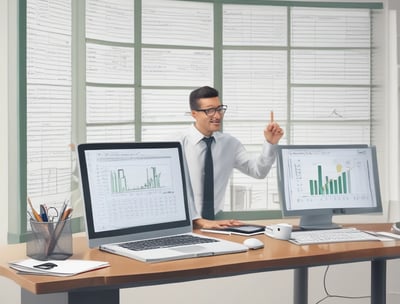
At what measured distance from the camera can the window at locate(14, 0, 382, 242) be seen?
149 inches

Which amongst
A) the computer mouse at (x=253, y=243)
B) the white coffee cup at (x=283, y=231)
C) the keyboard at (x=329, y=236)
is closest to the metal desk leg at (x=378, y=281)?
the keyboard at (x=329, y=236)

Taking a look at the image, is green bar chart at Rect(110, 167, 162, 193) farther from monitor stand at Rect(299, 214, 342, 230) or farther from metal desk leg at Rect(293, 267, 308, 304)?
metal desk leg at Rect(293, 267, 308, 304)

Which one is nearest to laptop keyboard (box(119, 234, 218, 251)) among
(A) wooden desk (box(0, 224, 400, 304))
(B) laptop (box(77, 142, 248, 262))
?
(B) laptop (box(77, 142, 248, 262))

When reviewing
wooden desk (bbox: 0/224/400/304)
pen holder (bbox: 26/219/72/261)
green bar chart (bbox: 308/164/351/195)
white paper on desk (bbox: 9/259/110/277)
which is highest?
green bar chart (bbox: 308/164/351/195)

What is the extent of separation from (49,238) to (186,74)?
7.29 feet

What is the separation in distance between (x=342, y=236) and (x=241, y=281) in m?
1.69

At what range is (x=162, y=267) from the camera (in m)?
2.29

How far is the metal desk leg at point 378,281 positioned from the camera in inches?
125

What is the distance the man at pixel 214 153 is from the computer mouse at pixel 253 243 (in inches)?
38.7

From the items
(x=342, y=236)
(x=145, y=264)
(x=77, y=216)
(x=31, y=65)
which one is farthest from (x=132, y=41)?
(x=145, y=264)

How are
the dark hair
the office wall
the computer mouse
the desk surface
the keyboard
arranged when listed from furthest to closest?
A: the office wall → the dark hair → the keyboard → the computer mouse → the desk surface

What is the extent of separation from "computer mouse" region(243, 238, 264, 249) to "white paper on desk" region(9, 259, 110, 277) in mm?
576

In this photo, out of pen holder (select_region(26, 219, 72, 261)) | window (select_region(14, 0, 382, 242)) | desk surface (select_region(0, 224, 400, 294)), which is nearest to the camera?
desk surface (select_region(0, 224, 400, 294))

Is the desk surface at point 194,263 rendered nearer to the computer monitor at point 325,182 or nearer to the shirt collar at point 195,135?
the computer monitor at point 325,182
